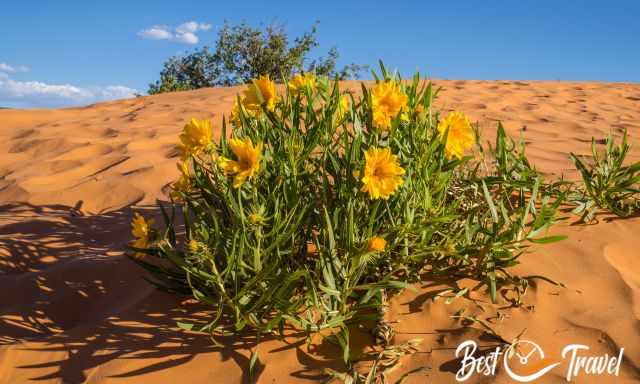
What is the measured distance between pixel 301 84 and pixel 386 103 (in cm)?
34

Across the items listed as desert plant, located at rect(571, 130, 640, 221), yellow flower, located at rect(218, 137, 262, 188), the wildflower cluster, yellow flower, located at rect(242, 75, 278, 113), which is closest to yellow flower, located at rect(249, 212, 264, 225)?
the wildflower cluster

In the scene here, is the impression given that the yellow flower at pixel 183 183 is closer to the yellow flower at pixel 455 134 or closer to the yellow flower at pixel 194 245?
the yellow flower at pixel 194 245

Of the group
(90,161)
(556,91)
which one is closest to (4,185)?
(90,161)

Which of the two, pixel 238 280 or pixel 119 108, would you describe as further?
pixel 119 108

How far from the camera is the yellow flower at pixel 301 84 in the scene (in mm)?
1790

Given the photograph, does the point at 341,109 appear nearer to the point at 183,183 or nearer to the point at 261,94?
the point at 261,94

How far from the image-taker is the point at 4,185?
396 centimetres

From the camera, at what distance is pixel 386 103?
160cm

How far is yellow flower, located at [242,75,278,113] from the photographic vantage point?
167 centimetres

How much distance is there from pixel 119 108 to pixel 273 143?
689 centimetres

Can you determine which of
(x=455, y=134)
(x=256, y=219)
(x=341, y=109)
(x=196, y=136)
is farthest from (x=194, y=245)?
(x=455, y=134)

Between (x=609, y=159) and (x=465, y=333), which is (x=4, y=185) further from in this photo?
(x=609, y=159)

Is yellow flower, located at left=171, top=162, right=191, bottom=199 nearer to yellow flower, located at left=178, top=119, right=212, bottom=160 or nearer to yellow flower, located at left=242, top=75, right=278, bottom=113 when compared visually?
yellow flower, located at left=178, top=119, right=212, bottom=160

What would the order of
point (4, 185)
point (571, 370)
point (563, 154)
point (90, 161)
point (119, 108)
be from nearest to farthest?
1. point (571, 370)
2. point (563, 154)
3. point (4, 185)
4. point (90, 161)
5. point (119, 108)
